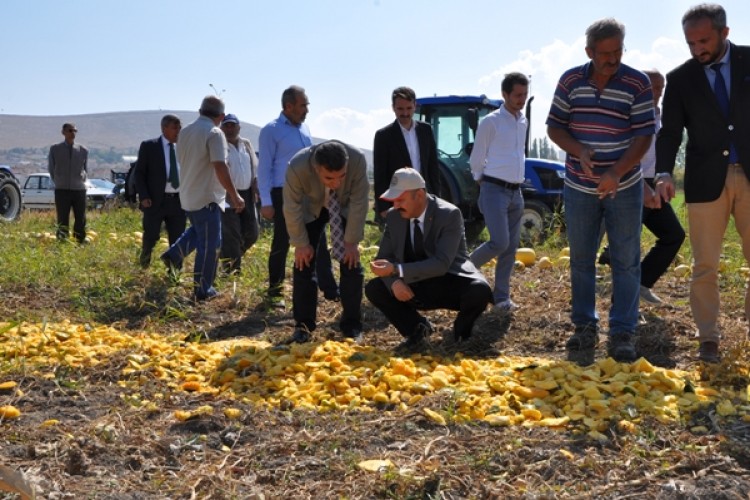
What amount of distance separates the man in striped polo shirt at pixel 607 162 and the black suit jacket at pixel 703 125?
170mm

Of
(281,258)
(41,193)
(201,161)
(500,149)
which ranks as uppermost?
(500,149)

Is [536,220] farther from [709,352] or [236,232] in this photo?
[709,352]

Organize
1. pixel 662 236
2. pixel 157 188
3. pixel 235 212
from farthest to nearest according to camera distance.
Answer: pixel 157 188, pixel 235 212, pixel 662 236

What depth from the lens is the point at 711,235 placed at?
510cm

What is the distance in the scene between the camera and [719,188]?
5004mm

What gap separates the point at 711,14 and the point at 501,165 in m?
2.16

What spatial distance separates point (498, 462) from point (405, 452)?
0.40 m

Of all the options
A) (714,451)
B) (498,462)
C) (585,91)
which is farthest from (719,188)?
(498,462)

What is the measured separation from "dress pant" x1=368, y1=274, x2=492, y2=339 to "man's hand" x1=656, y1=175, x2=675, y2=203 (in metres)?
1.23

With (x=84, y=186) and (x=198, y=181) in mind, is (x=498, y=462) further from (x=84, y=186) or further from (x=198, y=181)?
(x=84, y=186)

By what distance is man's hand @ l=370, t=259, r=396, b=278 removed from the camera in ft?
17.9

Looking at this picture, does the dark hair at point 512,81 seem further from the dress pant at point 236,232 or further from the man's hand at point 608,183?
the dress pant at point 236,232

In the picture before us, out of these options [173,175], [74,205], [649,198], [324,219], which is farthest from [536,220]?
[324,219]

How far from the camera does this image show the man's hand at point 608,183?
17.0 ft
